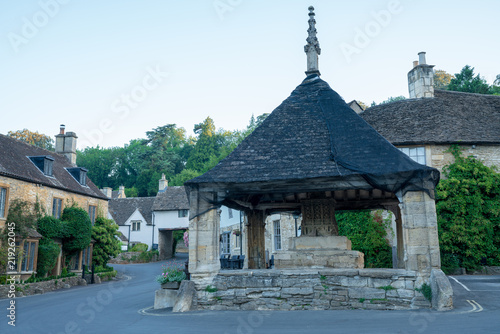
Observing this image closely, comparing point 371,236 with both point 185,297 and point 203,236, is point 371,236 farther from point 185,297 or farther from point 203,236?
point 185,297

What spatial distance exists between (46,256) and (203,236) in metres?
14.3

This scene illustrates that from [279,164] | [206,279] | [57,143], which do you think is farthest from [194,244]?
[57,143]

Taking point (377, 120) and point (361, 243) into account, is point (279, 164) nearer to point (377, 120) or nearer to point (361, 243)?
point (361, 243)

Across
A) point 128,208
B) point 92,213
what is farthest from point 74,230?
point 128,208

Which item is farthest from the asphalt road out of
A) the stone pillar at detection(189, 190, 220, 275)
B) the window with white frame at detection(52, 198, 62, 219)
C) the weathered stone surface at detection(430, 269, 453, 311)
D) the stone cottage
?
the window with white frame at detection(52, 198, 62, 219)

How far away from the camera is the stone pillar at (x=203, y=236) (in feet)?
32.6

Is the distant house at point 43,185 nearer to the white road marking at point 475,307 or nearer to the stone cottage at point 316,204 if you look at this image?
the stone cottage at point 316,204

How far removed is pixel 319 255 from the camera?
10.8 m

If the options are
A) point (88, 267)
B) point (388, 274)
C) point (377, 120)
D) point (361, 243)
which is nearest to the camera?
point (388, 274)

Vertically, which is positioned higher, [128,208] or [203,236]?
[128,208]

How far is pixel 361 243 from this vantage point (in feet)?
66.0

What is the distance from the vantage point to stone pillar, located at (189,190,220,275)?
9.92 m

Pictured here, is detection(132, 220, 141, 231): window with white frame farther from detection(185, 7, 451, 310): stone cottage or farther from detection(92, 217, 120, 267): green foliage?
detection(185, 7, 451, 310): stone cottage

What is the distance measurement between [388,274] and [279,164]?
348 centimetres
